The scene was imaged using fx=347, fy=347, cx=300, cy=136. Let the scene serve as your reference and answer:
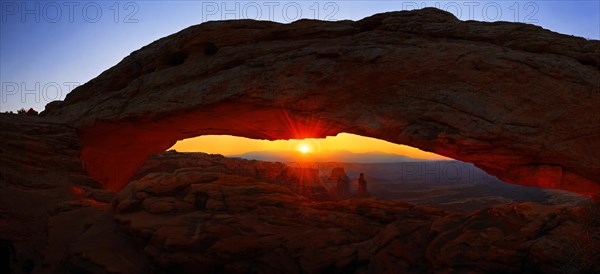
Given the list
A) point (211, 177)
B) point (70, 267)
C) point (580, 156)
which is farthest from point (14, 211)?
point (580, 156)

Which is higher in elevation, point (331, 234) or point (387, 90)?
point (387, 90)

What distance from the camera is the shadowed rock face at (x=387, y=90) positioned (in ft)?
31.7

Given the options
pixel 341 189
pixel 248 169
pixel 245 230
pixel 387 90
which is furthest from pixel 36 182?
pixel 341 189

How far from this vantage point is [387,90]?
11430mm

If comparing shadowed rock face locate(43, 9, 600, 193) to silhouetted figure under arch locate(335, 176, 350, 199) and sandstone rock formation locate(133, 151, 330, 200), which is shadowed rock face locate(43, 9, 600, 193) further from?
silhouetted figure under arch locate(335, 176, 350, 199)

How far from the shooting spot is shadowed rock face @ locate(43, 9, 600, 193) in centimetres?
966

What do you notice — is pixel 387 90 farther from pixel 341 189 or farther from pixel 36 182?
pixel 341 189

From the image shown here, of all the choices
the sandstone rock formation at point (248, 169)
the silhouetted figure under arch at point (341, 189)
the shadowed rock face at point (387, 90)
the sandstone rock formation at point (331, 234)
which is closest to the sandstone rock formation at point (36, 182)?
the shadowed rock face at point (387, 90)

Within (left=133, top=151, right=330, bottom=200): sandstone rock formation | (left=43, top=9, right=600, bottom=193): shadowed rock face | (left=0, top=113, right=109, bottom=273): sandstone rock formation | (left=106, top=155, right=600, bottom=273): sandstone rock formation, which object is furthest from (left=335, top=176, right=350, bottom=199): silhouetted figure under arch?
(left=0, top=113, right=109, bottom=273): sandstone rock formation

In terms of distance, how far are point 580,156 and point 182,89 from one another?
522 inches

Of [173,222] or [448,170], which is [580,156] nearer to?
[173,222]

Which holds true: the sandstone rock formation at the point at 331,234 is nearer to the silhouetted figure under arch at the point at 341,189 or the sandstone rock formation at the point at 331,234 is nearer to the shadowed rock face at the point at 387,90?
the shadowed rock face at the point at 387,90

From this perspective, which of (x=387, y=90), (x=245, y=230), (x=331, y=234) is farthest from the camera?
(x=387, y=90)

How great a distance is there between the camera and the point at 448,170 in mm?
117938
